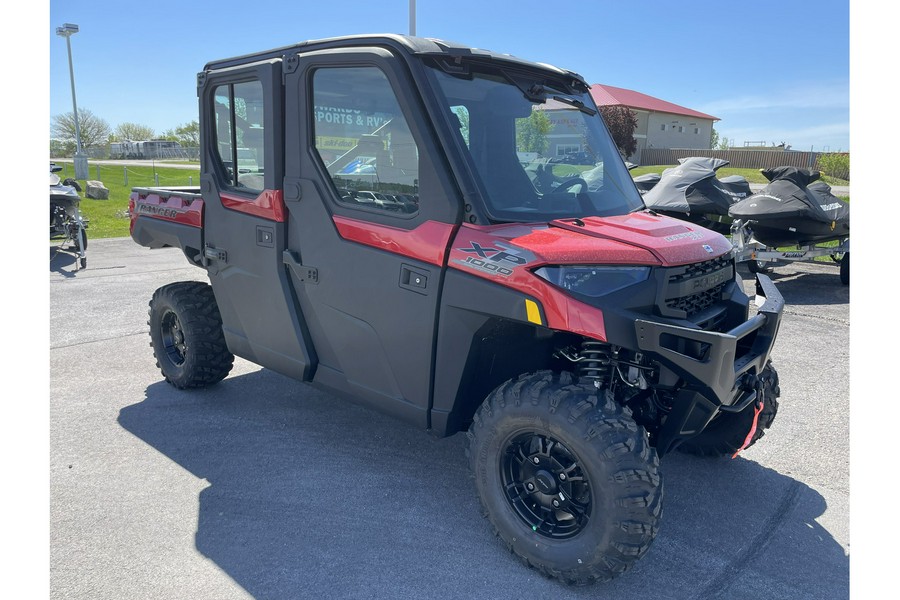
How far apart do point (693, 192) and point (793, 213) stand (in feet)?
4.69

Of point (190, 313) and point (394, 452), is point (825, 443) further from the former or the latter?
point (190, 313)

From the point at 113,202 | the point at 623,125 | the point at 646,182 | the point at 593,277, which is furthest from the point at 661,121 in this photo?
the point at 593,277

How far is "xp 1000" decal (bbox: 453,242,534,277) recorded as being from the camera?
2941 millimetres

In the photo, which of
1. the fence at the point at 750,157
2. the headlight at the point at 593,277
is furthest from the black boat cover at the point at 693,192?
the fence at the point at 750,157

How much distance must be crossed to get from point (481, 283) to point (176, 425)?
277cm

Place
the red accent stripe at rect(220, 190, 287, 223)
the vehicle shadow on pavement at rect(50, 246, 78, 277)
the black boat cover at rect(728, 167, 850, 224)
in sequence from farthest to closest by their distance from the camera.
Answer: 1. the vehicle shadow on pavement at rect(50, 246, 78, 277)
2. the black boat cover at rect(728, 167, 850, 224)
3. the red accent stripe at rect(220, 190, 287, 223)

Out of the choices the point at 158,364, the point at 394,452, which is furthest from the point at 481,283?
the point at 158,364

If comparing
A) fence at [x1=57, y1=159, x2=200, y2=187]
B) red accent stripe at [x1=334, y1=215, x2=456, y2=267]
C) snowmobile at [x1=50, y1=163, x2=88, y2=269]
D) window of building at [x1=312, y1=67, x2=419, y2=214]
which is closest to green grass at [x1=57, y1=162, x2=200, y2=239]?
fence at [x1=57, y1=159, x2=200, y2=187]

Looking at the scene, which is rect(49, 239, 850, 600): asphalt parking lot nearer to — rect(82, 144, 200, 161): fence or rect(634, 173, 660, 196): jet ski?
rect(634, 173, 660, 196): jet ski

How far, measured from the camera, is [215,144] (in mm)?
4543

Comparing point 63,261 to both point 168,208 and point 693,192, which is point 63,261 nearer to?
point 168,208

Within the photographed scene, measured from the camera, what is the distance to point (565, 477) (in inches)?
119

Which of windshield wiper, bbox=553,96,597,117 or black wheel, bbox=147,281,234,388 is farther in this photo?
black wheel, bbox=147,281,234,388

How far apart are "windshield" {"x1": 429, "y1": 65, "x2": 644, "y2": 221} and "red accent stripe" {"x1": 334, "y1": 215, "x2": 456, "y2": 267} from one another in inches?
10.5
